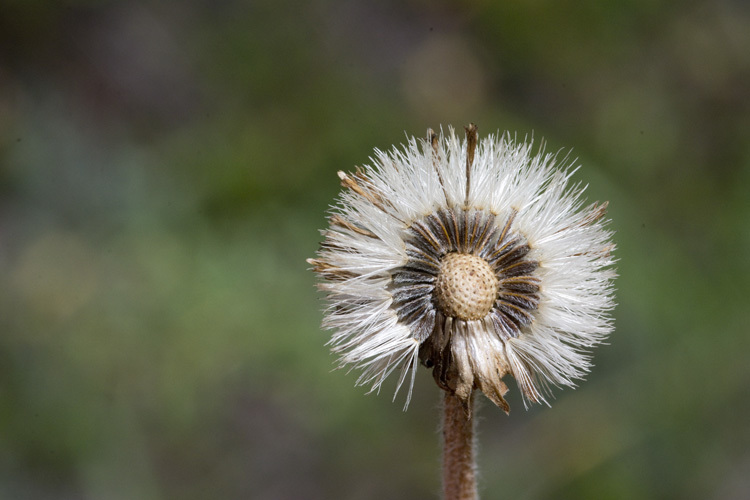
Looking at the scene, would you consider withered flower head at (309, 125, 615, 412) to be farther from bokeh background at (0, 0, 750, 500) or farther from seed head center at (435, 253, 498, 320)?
bokeh background at (0, 0, 750, 500)

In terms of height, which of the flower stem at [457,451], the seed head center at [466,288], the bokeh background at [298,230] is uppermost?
the bokeh background at [298,230]

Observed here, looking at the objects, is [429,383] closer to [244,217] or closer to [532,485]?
[532,485]

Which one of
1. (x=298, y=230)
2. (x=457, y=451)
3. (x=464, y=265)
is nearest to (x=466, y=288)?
(x=464, y=265)

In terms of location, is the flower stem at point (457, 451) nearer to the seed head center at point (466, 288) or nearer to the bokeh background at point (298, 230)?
the seed head center at point (466, 288)

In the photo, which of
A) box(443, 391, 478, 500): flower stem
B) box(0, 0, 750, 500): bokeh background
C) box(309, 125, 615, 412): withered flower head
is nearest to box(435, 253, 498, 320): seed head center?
box(309, 125, 615, 412): withered flower head

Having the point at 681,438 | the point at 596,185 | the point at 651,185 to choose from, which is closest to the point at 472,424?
the point at 681,438

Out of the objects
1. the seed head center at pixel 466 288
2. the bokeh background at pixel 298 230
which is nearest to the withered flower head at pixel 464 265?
the seed head center at pixel 466 288
